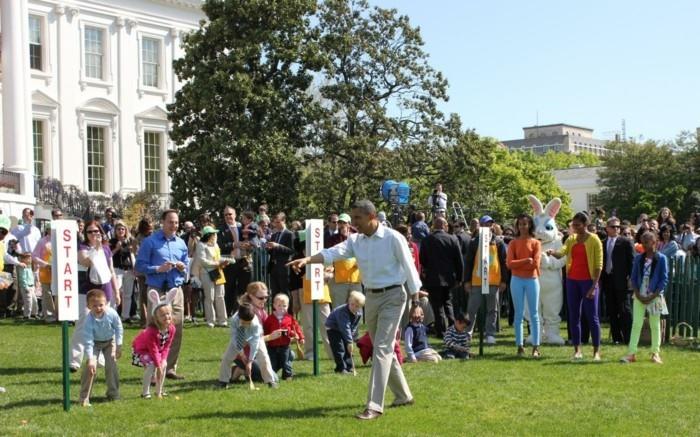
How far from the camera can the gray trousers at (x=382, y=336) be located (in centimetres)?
966

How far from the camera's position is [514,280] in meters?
15.0

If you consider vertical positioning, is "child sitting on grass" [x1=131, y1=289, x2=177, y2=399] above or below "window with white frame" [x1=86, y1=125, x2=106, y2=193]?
below

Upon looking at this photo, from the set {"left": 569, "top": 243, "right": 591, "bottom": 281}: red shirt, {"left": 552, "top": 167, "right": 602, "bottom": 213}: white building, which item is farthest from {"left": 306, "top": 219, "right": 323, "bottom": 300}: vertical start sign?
{"left": 552, "top": 167, "right": 602, "bottom": 213}: white building

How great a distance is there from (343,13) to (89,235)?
76.3 ft

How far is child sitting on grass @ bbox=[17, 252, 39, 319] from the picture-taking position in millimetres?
20219

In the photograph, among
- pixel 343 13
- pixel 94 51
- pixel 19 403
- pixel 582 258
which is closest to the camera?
pixel 19 403

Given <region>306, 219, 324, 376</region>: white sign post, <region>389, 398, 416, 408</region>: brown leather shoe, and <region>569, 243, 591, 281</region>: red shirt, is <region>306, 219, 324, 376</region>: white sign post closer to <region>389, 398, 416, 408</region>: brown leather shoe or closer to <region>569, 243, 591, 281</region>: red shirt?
<region>389, 398, 416, 408</region>: brown leather shoe

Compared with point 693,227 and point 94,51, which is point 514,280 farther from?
point 94,51

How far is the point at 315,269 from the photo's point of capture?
12.6 metres

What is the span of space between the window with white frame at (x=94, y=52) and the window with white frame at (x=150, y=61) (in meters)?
2.07

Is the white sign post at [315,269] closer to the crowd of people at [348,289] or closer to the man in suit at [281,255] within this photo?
the crowd of people at [348,289]

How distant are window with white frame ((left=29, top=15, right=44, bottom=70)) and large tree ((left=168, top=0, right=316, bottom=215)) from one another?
33.1ft

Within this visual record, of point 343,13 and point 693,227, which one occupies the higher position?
point 343,13

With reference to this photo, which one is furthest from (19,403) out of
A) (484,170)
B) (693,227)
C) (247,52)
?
(484,170)
